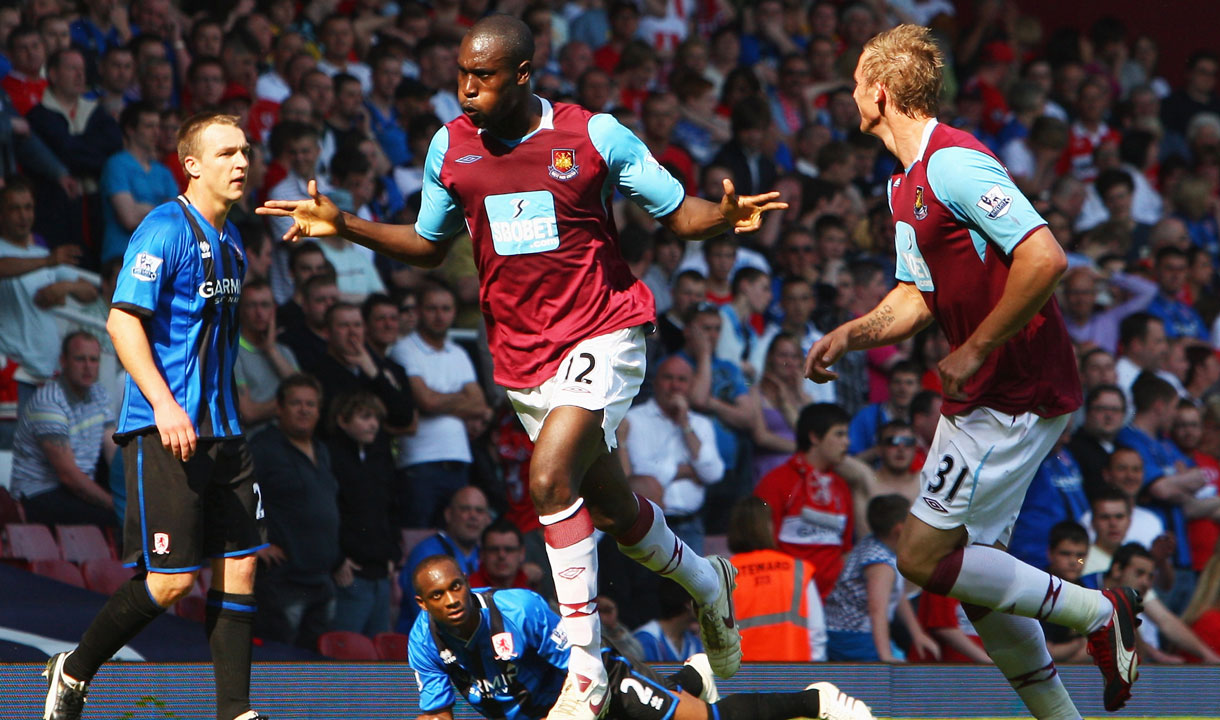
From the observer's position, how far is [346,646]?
7.98m

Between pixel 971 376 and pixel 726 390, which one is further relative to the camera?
pixel 726 390

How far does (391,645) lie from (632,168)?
3991 mm

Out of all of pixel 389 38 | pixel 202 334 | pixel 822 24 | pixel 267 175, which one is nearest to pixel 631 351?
pixel 202 334

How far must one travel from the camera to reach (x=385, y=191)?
416 inches

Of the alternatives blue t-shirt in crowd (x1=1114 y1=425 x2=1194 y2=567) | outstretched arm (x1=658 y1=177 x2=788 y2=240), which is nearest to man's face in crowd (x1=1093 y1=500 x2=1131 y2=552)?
blue t-shirt in crowd (x1=1114 y1=425 x2=1194 y2=567)

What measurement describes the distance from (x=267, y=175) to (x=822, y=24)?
7.22 meters

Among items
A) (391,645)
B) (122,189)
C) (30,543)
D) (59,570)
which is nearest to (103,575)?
(59,570)

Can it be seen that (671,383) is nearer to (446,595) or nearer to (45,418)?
(45,418)

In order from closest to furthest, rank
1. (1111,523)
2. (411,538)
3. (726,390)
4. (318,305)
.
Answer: (411,538)
(318,305)
(1111,523)
(726,390)

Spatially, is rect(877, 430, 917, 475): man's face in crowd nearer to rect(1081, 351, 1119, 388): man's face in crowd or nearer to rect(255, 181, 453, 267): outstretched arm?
rect(1081, 351, 1119, 388): man's face in crowd

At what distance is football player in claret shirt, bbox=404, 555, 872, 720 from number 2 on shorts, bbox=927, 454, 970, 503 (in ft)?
4.19

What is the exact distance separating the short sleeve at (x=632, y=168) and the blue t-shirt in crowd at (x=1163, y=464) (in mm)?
6510

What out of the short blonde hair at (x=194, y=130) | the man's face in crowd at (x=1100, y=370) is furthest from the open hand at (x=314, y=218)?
the man's face in crowd at (x=1100, y=370)

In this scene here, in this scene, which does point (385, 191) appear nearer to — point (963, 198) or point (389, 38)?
point (389, 38)
